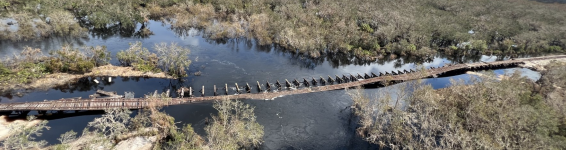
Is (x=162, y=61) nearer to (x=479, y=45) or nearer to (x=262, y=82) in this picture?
(x=262, y=82)

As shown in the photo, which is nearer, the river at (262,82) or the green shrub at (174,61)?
the river at (262,82)

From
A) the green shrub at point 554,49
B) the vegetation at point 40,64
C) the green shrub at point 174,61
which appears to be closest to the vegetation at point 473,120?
the green shrub at point 174,61

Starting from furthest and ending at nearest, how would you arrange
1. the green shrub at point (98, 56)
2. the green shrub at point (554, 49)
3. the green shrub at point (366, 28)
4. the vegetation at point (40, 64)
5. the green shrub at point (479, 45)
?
the green shrub at point (554, 49) → the green shrub at point (366, 28) → the green shrub at point (479, 45) → the green shrub at point (98, 56) → the vegetation at point (40, 64)

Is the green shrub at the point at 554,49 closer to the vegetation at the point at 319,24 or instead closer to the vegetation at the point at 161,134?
the vegetation at the point at 319,24

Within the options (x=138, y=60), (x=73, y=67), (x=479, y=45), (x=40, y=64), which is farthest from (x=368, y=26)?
(x=40, y=64)

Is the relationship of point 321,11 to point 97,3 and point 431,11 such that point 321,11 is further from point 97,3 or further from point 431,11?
point 97,3

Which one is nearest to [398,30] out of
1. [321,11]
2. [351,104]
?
[321,11]
